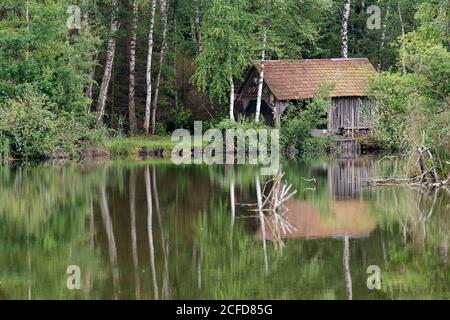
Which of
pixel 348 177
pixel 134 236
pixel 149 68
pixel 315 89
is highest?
pixel 149 68

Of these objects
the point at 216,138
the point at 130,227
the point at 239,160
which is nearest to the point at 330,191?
the point at 130,227

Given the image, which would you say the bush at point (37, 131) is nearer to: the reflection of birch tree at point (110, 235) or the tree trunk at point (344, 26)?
the reflection of birch tree at point (110, 235)

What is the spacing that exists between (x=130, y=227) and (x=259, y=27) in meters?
25.0

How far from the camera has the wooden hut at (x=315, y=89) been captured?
157 feet

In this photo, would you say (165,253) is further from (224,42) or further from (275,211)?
(224,42)

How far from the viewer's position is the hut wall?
49.3 meters

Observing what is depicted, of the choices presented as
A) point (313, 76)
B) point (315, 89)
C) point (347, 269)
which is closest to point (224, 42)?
point (315, 89)

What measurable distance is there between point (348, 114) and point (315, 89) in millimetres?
2713

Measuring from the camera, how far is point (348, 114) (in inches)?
1950

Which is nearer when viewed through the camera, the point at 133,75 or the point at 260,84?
the point at 260,84

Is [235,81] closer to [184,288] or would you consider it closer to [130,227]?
[130,227]

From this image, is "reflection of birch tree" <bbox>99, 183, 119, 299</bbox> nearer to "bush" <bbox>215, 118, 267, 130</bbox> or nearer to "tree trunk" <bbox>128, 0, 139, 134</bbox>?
"bush" <bbox>215, 118, 267, 130</bbox>

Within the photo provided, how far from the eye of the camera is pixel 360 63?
168ft

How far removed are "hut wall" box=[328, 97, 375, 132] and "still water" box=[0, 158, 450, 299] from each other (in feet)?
52.9
